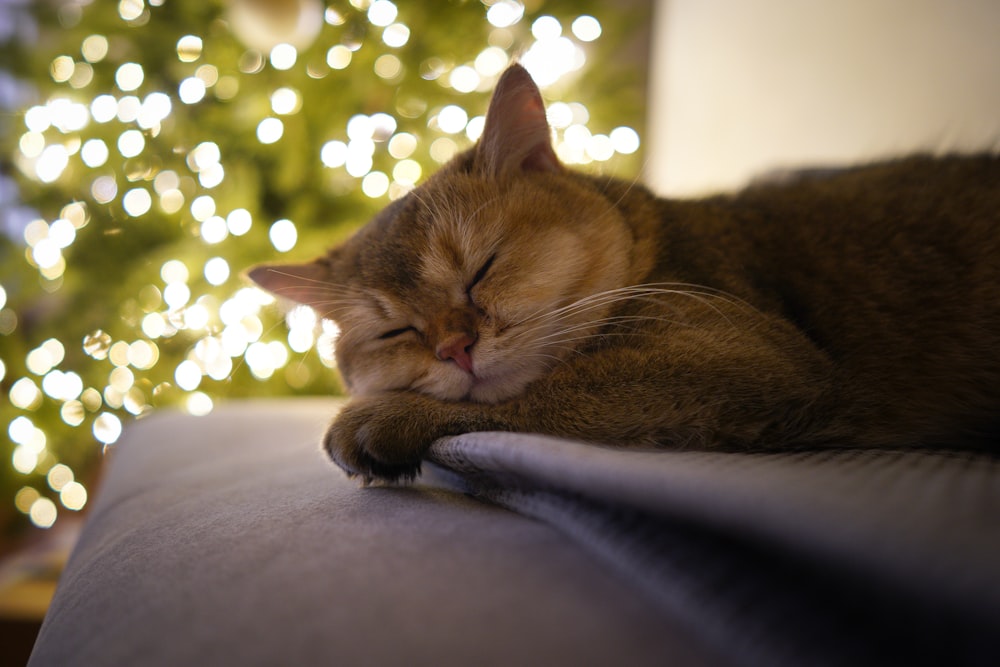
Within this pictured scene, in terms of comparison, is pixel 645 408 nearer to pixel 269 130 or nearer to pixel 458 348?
pixel 458 348

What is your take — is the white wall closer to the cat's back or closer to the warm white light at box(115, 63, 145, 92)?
the cat's back

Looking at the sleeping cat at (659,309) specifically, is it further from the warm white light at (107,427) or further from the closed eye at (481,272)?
the warm white light at (107,427)

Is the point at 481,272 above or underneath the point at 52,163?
underneath

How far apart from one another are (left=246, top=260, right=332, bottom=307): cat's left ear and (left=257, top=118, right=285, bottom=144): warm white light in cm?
96

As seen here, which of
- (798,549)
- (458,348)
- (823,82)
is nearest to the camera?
(798,549)

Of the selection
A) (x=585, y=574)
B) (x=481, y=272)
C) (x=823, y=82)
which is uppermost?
(x=823, y=82)

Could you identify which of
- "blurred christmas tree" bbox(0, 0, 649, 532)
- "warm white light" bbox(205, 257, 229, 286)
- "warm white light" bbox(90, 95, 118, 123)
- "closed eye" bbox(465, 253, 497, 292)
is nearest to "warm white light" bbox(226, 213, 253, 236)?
"blurred christmas tree" bbox(0, 0, 649, 532)

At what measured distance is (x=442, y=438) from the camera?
813mm

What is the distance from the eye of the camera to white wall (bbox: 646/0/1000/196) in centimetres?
138

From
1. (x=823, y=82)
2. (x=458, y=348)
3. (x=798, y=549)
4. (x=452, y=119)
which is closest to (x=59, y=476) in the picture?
(x=452, y=119)

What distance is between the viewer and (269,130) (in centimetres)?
206

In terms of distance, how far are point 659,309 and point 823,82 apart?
54.9 inches

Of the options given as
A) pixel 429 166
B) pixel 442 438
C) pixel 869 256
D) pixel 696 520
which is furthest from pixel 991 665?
pixel 429 166

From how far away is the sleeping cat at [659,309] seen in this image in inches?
34.4
